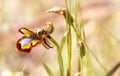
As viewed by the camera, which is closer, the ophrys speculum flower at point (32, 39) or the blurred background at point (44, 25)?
the ophrys speculum flower at point (32, 39)

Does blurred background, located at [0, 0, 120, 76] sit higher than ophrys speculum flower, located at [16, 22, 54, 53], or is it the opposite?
ophrys speculum flower, located at [16, 22, 54, 53]

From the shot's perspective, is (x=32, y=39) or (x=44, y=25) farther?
(x=44, y=25)

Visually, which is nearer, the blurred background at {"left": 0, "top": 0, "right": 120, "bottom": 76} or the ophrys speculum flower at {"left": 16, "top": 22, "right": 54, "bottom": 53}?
the ophrys speculum flower at {"left": 16, "top": 22, "right": 54, "bottom": 53}

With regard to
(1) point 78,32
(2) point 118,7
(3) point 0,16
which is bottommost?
(2) point 118,7

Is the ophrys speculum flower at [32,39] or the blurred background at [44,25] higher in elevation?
the ophrys speculum flower at [32,39]

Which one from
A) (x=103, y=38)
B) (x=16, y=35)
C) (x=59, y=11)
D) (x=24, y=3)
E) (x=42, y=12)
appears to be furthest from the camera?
(x=24, y=3)

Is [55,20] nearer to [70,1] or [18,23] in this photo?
[18,23]

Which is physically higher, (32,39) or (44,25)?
(32,39)

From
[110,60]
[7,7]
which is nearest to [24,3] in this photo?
[7,7]
